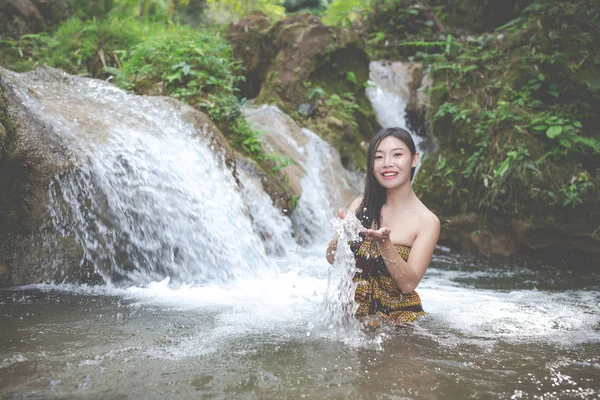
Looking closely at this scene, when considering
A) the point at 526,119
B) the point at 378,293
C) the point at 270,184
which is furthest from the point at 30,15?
the point at 378,293

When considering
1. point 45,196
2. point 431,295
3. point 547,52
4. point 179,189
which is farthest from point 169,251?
point 547,52

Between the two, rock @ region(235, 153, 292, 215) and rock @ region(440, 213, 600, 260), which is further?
rock @ region(235, 153, 292, 215)

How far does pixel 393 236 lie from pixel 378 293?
37 cm

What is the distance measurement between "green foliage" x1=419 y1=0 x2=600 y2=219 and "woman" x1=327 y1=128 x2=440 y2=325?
476cm

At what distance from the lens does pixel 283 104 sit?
10430mm

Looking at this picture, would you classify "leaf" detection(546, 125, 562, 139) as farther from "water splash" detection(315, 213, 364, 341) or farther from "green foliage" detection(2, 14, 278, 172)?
"water splash" detection(315, 213, 364, 341)

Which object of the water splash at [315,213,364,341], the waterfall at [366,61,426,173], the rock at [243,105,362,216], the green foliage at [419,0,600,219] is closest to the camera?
the water splash at [315,213,364,341]

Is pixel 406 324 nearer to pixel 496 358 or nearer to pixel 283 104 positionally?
pixel 496 358

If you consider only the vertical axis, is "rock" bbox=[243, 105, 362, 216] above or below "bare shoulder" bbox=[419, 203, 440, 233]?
above

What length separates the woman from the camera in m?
3.14

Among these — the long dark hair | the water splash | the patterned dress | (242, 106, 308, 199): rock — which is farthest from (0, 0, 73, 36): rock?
the patterned dress

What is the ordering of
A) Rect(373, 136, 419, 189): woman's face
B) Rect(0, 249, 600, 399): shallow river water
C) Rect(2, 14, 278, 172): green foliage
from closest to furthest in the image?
Rect(0, 249, 600, 399): shallow river water, Rect(373, 136, 419, 189): woman's face, Rect(2, 14, 278, 172): green foliage

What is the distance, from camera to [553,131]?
7.53m

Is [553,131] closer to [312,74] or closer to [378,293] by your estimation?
[312,74]
